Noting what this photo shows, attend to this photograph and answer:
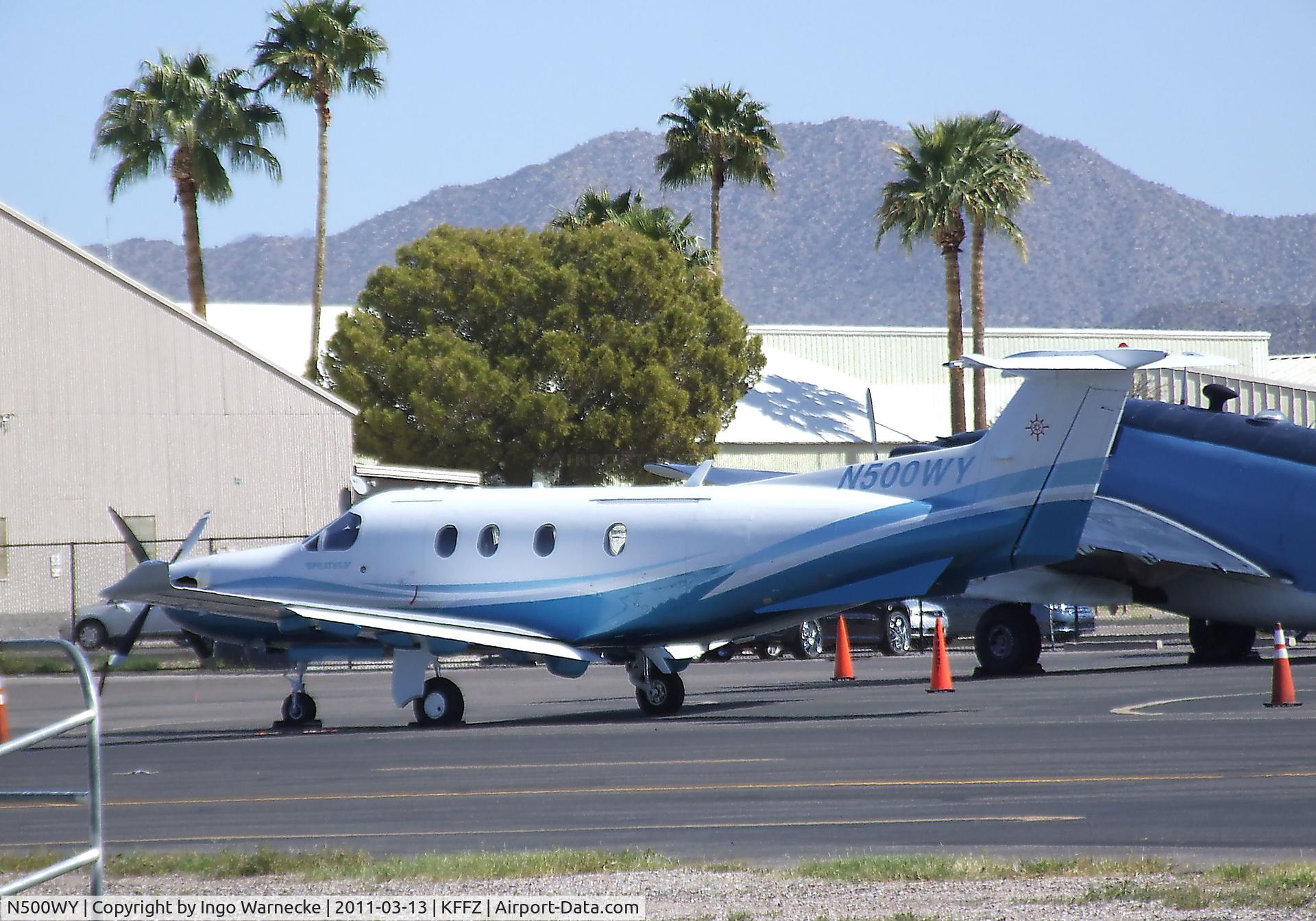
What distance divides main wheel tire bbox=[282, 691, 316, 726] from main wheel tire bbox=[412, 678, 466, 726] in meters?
1.36

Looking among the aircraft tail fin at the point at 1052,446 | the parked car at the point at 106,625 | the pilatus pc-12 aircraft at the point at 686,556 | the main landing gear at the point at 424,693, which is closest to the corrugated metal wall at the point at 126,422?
the parked car at the point at 106,625

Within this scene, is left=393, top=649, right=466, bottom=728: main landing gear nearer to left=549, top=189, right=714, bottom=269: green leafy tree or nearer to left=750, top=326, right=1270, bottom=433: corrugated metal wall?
left=549, top=189, right=714, bottom=269: green leafy tree

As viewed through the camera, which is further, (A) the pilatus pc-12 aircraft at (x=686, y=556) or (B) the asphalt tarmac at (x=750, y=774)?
(A) the pilatus pc-12 aircraft at (x=686, y=556)

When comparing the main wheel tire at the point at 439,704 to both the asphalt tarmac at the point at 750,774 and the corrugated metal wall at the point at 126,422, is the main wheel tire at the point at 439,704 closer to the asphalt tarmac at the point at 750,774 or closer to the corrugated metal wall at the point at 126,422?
the asphalt tarmac at the point at 750,774

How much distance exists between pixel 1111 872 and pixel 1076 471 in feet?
38.5

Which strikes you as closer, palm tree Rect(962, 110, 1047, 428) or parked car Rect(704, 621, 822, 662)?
parked car Rect(704, 621, 822, 662)

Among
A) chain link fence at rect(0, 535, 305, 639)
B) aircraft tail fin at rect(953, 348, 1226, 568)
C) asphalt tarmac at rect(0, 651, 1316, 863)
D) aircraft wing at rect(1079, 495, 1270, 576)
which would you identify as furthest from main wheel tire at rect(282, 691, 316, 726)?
chain link fence at rect(0, 535, 305, 639)

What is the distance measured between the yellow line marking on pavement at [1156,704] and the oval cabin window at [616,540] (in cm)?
629

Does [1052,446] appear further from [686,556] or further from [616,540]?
[616,540]

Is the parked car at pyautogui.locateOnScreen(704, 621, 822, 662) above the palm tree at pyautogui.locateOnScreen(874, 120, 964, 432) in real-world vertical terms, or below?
below

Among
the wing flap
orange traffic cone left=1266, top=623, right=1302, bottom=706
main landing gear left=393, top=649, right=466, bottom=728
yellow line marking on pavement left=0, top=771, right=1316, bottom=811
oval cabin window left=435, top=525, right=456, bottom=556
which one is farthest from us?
oval cabin window left=435, top=525, right=456, bottom=556

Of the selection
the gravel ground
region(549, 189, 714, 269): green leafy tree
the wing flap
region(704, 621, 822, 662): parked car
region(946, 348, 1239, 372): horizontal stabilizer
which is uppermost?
region(549, 189, 714, 269): green leafy tree

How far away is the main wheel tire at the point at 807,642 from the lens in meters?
35.5

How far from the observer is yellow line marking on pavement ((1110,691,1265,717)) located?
19.2 m
